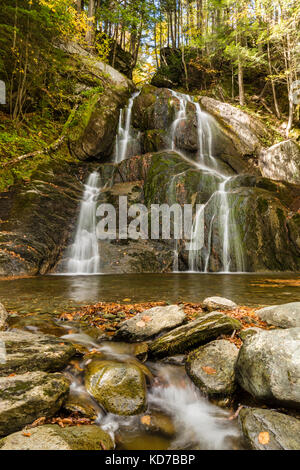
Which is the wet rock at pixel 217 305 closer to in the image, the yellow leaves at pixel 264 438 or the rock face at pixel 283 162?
the yellow leaves at pixel 264 438

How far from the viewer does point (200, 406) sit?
235 cm

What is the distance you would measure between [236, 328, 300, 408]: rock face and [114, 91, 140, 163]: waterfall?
13.4m

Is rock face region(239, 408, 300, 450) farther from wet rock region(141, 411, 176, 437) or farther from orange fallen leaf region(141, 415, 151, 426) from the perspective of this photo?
orange fallen leaf region(141, 415, 151, 426)

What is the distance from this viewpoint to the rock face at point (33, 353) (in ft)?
7.64

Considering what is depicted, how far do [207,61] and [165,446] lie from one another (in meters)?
25.9

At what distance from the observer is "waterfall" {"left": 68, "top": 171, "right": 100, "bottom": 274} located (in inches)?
354

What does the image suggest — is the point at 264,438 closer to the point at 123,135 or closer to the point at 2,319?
the point at 2,319

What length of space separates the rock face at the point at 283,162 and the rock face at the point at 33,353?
1384 centimetres

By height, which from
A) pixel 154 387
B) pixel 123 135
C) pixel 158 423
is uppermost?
pixel 123 135

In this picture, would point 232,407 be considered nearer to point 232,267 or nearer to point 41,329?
point 41,329

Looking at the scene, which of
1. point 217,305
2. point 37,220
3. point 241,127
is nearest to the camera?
point 217,305

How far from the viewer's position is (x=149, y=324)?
131 inches

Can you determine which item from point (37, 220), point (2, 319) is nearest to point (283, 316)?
point (2, 319)

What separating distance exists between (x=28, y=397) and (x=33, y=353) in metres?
0.64
